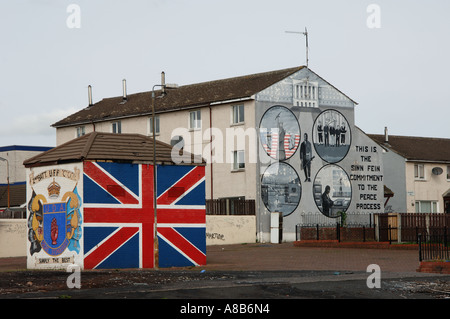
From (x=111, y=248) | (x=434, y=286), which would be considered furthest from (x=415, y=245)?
(x=434, y=286)

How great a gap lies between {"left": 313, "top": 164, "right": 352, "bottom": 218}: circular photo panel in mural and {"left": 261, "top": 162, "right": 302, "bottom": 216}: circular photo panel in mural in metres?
1.82

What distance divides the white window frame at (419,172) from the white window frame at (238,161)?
21.2m

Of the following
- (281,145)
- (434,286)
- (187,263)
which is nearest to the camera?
(434,286)

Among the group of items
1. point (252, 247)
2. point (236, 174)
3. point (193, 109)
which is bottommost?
point (252, 247)

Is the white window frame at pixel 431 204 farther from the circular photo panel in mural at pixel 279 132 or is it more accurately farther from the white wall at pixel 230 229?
the white wall at pixel 230 229

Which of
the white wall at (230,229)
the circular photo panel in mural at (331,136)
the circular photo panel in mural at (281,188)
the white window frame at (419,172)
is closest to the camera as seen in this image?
the white wall at (230,229)

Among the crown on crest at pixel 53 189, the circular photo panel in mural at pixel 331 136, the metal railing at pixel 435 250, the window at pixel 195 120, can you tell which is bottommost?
the metal railing at pixel 435 250

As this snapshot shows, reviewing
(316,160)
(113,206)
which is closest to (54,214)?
(113,206)

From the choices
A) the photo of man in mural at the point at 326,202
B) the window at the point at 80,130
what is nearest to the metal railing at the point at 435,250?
the photo of man in mural at the point at 326,202

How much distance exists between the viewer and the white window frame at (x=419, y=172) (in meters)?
68.7

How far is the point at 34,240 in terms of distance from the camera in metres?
30.8

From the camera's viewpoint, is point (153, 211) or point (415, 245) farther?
point (415, 245)
